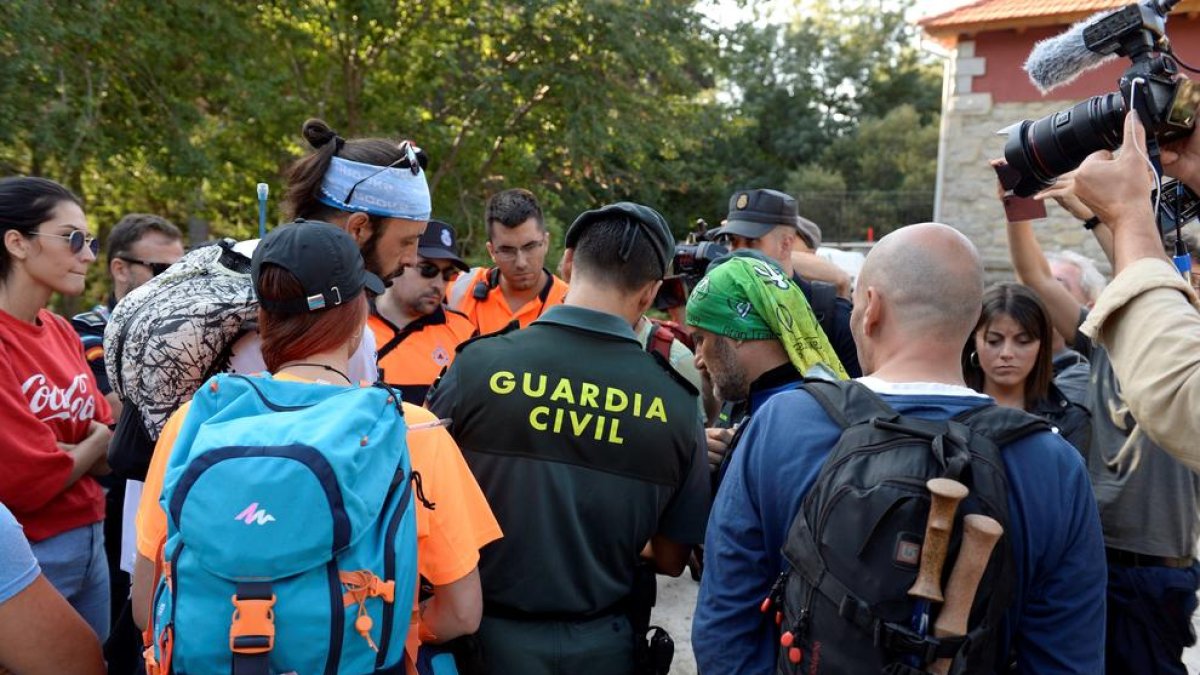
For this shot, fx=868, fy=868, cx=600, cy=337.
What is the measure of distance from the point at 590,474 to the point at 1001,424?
3.28 feet

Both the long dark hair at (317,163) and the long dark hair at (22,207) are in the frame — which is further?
the long dark hair at (22,207)

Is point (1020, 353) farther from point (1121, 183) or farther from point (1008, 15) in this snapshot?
point (1008, 15)

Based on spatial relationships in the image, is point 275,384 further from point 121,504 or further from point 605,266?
point 121,504

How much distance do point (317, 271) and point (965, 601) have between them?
1398mm

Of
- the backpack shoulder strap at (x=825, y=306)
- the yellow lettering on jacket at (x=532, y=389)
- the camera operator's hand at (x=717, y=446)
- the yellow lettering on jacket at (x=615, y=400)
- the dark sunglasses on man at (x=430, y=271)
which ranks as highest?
the dark sunglasses on man at (x=430, y=271)

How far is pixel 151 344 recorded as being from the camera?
2.09 metres

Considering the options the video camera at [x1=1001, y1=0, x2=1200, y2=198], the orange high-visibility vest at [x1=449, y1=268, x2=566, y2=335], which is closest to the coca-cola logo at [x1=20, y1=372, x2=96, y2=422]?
the orange high-visibility vest at [x1=449, y1=268, x2=566, y2=335]

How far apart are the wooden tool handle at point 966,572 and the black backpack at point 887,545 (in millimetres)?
20

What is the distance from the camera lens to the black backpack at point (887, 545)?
1.56m

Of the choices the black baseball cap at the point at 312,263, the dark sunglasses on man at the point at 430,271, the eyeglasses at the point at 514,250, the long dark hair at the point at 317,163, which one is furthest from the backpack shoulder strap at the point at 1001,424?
the eyeglasses at the point at 514,250

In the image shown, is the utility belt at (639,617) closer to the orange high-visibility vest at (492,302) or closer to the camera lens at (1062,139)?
the camera lens at (1062,139)

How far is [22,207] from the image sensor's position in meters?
2.76

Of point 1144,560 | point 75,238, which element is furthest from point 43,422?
point 1144,560

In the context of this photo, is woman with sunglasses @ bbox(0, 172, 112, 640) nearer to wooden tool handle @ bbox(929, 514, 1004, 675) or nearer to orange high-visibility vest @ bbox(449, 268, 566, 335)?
orange high-visibility vest @ bbox(449, 268, 566, 335)
